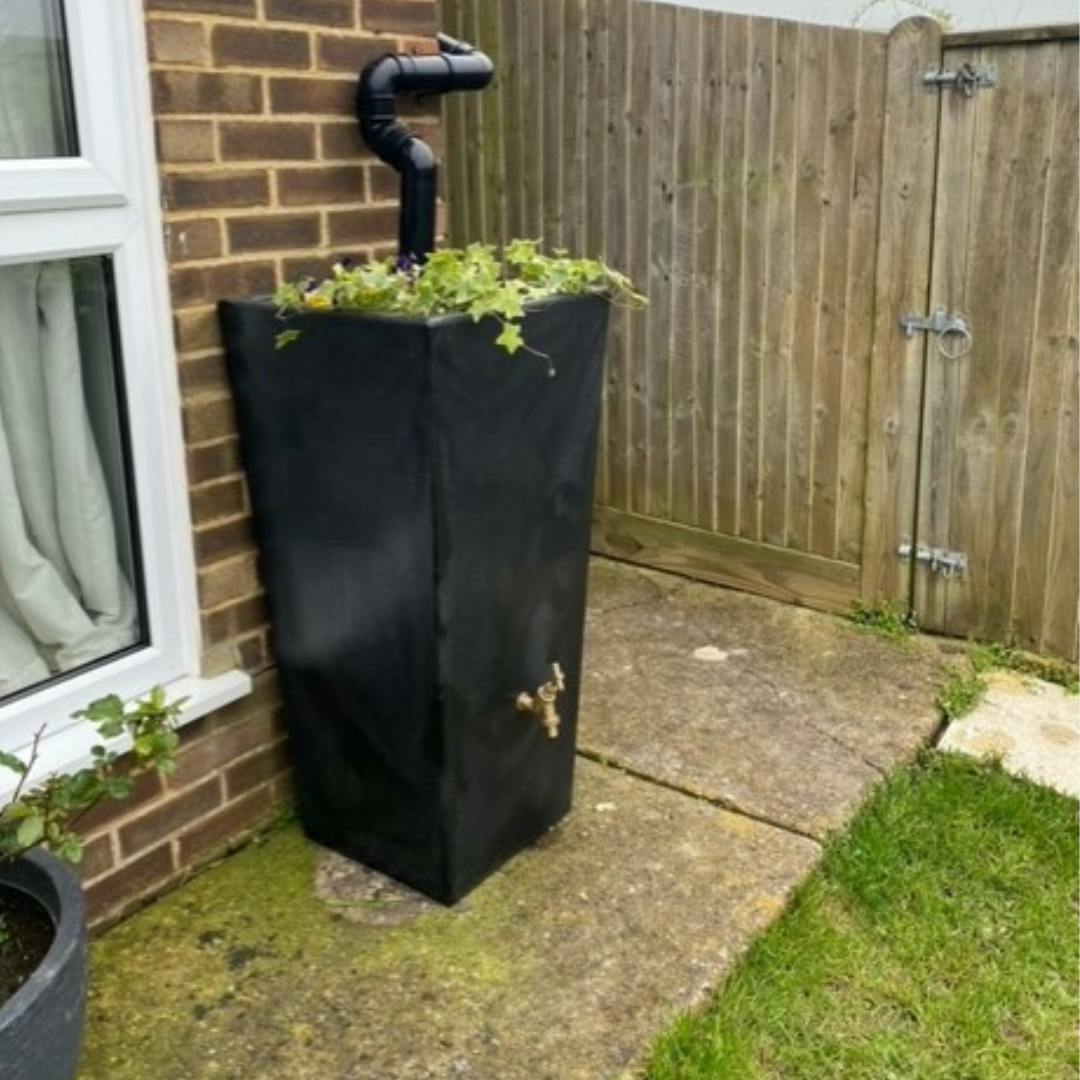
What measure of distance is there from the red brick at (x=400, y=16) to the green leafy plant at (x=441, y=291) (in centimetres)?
53

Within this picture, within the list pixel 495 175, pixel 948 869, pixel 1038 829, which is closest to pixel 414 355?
pixel 948 869

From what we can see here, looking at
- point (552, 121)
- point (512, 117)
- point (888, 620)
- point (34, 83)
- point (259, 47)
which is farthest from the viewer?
point (512, 117)

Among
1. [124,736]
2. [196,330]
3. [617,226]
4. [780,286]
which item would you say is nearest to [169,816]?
[124,736]

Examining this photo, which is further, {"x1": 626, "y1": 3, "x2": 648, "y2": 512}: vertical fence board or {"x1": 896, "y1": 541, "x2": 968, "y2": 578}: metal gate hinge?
{"x1": 626, "y1": 3, "x2": 648, "y2": 512}: vertical fence board

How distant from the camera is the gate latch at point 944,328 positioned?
11.1 ft

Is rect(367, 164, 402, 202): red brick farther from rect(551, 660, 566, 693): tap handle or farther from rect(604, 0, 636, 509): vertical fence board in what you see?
rect(604, 0, 636, 509): vertical fence board

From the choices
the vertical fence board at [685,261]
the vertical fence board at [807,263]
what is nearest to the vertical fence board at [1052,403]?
the vertical fence board at [807,263]

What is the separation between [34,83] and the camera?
1.98 metres

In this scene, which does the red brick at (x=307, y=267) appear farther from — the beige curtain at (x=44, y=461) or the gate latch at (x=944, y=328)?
the gate latch at (x=944, y=328)

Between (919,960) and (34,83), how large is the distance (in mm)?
2189

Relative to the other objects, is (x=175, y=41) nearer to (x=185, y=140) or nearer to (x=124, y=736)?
(x=185, y=140)

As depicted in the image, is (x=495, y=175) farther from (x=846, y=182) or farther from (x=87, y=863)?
(x=87, y=863)

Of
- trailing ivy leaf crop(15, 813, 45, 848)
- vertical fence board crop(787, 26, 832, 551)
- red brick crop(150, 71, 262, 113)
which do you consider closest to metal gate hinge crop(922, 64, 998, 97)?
vertical fence board crop(787, 26, 832, 551)

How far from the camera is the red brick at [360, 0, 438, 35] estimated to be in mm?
2381
